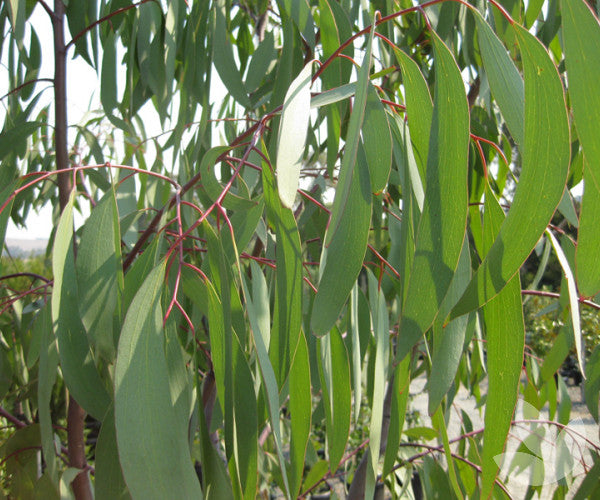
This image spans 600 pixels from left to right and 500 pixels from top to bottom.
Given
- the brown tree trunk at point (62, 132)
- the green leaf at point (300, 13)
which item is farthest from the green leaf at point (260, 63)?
the brown tree trunk at point (62, 132)

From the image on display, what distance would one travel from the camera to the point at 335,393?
0.50 meters

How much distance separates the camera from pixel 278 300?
44 cm

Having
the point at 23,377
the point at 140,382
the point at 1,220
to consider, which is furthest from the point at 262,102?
the point at 23,377

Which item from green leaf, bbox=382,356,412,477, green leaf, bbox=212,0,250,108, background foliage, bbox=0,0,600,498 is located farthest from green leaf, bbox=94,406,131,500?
green leaf, bbox=212,0,250,108

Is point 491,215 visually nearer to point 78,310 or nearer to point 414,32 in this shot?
point 78,310

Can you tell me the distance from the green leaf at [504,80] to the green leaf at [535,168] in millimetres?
19

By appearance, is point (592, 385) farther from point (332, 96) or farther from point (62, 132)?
point (62, 132)

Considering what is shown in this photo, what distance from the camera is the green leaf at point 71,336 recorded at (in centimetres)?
45

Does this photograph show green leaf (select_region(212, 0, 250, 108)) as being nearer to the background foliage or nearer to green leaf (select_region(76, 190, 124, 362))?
the background foliage

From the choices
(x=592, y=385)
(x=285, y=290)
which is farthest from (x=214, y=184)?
(x=592, y=385)

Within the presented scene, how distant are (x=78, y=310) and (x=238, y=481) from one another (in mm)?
192

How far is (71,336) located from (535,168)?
0.37 metres

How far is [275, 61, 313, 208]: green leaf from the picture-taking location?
28cm

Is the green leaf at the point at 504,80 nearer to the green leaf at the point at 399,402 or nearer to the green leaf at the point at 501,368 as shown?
the green leaf at the point at 501,368
